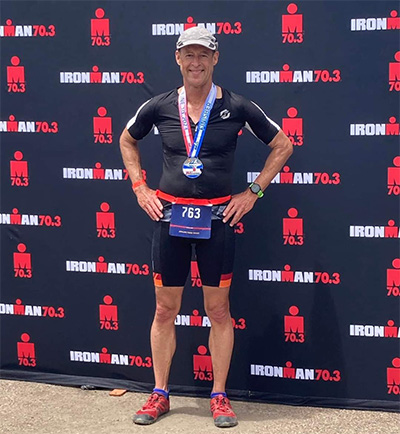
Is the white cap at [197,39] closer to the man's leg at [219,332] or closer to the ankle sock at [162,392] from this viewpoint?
the man's leg at [219,332]

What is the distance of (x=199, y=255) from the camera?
445 centimetres

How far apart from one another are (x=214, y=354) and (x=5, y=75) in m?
2.11

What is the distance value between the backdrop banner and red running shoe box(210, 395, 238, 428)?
0.38 metres

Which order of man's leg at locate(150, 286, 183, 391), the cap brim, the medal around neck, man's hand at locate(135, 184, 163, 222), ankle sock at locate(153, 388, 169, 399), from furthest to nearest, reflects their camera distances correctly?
ankle sock at locate(153, 388, 169, 399), man's leg at locate(150, 286, 183, 391), man's hand at locate(135, 184, 163, 222), the medal around neck, the cap brim

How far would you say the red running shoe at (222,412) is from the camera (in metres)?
4.51

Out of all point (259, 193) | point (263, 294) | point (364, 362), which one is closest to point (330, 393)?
point (364, 362)

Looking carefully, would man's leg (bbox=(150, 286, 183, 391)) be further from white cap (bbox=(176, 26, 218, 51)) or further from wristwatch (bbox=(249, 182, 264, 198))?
white cap (bbox=(176, 26, 218, 51))

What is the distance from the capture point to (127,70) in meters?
4.92

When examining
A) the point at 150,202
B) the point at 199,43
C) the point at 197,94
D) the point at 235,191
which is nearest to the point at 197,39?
the point at 199,43

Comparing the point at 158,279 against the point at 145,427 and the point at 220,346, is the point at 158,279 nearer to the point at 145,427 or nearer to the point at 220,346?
the point at 220,346

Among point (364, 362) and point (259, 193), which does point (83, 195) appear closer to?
point (259, 193)

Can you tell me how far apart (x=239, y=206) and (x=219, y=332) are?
0.70m

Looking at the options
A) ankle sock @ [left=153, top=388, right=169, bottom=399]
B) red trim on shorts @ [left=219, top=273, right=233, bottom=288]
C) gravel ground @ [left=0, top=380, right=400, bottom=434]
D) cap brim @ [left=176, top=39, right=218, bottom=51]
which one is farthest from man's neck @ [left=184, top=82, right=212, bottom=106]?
gravel ground @ [left=0, top=380, right=400, bottom=434]

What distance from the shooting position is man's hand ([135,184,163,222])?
14.5 ft
